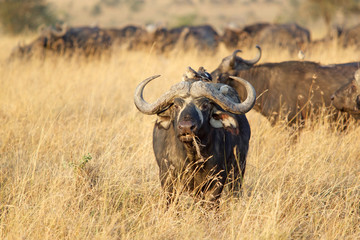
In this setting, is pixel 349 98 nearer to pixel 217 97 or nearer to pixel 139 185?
pixel 217 97

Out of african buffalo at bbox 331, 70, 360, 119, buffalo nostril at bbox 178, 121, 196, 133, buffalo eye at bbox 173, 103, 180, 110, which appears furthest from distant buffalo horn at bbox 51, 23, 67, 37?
buffalo nostril at bbox 178, 121, 196, 133

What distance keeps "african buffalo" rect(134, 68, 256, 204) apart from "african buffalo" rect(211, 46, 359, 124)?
2.32m

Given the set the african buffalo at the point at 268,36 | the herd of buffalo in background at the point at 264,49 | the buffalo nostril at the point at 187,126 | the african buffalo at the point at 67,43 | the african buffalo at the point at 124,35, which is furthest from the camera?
the african buffalo at the point at 124,35

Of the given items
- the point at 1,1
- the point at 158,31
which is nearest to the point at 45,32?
the point at 158,31

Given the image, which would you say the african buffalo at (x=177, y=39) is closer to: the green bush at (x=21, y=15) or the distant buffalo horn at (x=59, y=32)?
the distant buffalo horn at (x=59, y=32)

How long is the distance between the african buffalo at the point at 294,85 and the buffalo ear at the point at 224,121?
8.72ft

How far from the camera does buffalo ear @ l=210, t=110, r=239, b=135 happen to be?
11.6ft

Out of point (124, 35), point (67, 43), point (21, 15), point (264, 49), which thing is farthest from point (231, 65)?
point (21, 15)

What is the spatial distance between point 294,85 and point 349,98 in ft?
3.18

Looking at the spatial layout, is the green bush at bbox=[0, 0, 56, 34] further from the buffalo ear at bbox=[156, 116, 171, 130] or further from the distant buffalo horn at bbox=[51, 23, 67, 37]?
the buffalo ear at bbox=[156, 116, 171, 130]

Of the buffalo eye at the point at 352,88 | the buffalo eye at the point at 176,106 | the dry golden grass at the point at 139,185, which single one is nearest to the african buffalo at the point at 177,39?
the dry golden grass at the point at 139,185

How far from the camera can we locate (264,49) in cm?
1332

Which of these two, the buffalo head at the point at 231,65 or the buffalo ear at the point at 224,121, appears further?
the buffalo head at the point at 231,65

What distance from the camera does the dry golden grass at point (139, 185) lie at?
3445 millimetres
